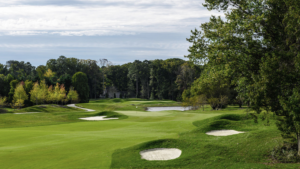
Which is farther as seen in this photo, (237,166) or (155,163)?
(155,163)

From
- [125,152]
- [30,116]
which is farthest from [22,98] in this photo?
[125,152]

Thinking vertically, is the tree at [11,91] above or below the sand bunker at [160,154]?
above

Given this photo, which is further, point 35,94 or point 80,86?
point 80,86

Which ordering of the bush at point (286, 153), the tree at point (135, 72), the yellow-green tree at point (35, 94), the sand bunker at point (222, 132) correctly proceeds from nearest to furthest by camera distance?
1. the bush at point (286, 153)
2. the sand bunker at point (222, 132)
3. the yellow-green tree at point (35, 94)
4. the tree at point (135, 72)

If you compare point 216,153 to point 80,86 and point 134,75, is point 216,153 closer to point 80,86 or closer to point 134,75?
point 80,86

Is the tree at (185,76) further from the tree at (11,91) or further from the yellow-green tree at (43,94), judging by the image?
the tree at (11,91)

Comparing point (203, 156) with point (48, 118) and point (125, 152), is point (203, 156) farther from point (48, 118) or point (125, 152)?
point (48, 118)

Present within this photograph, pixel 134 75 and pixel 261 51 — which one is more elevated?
pixel 134 75

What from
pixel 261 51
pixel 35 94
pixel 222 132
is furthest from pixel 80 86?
pixel 261 51

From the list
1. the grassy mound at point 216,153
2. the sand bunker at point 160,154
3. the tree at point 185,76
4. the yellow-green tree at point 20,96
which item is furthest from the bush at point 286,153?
the tree at point 185,76

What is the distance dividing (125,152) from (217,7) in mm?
9384

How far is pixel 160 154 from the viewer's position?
1386cm

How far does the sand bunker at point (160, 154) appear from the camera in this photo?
43.6 feet

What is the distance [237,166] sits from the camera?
1152 cm
